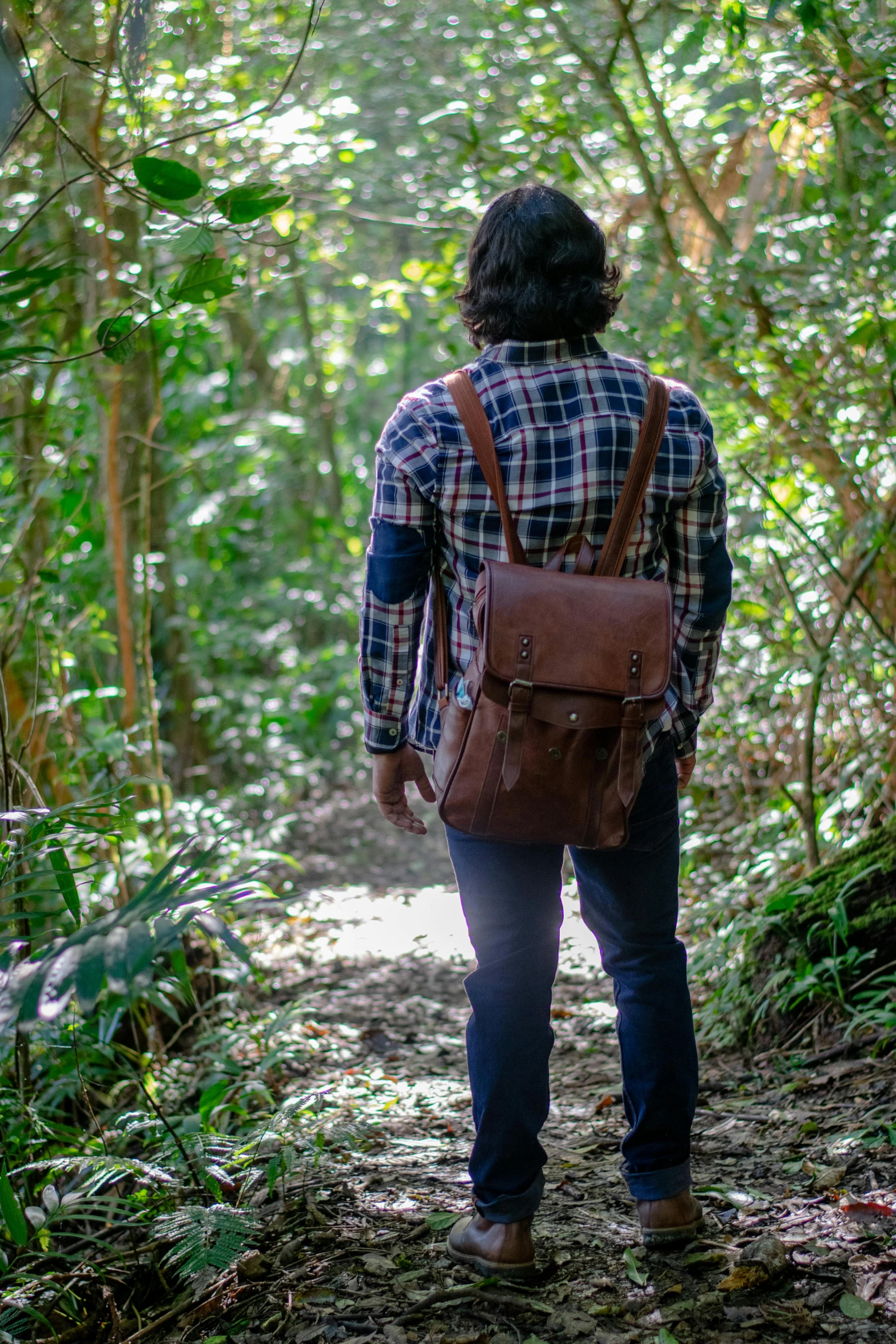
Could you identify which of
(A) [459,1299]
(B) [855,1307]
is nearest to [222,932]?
(A) [459,1299]

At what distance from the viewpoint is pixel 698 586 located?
1.92m

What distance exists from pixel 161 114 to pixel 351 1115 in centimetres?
357

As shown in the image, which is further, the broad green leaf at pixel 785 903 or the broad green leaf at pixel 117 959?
the broad green leaf at pixel 785 903

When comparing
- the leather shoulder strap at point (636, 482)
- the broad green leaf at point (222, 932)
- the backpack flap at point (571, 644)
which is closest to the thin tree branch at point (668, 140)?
the leather shoulder strap at point (636, 482)

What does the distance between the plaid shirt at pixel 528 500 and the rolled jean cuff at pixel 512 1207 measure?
2.55ft

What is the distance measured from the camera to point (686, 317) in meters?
3.99

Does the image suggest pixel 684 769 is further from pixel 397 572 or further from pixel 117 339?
pixel 117 339

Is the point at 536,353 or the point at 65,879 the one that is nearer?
the point at 536,353

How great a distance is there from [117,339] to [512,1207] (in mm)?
1792

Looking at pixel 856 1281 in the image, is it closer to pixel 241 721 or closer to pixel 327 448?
pixel 241 721

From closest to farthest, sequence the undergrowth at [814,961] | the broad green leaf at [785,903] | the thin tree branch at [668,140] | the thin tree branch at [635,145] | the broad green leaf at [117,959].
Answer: the broad green leaf at [117,959], the undergrowth at [814,961], the broad green leaf at [785,903], the thin tree branch at [668,140], the thin tree branch at [635,145]

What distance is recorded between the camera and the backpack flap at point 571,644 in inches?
66.1

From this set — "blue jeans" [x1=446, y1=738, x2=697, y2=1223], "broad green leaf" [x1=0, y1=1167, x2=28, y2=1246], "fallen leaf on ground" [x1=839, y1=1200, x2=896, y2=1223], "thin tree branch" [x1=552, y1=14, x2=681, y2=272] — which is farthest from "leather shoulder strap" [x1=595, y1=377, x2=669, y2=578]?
"thin tree branch" [x1=552, y1=14, x2=681, y2=272]

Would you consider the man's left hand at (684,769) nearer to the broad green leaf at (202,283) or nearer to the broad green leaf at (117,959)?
the broad green leaf at (117,959)
